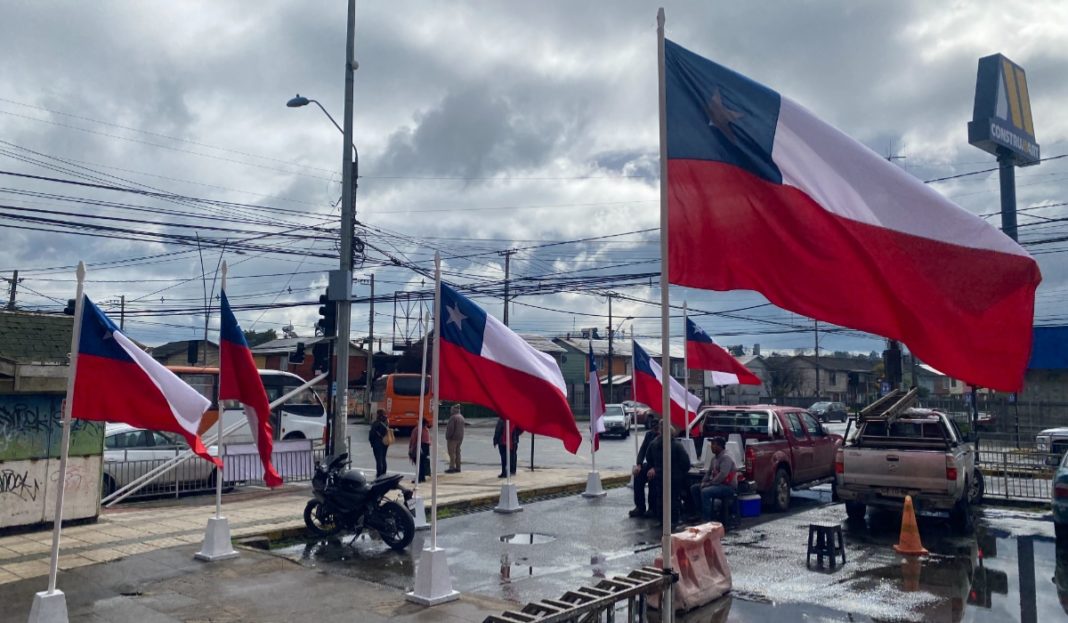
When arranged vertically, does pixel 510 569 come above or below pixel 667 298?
below

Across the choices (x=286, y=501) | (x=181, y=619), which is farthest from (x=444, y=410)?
(x=181, y=619)

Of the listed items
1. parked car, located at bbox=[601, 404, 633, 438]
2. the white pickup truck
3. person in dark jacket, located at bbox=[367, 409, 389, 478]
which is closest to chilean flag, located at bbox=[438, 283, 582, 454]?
the white pickup truck

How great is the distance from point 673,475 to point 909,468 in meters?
3.59

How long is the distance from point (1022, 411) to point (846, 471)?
1958 cm

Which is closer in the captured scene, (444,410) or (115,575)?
(115,575)

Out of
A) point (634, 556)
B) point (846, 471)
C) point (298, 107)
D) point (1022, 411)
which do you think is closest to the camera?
point (634, 556)

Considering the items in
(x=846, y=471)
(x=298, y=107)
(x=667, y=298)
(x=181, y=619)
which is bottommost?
(x=181, y=619)

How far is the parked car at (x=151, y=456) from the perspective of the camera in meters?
16.0

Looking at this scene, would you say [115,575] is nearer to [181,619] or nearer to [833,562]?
[181,619]

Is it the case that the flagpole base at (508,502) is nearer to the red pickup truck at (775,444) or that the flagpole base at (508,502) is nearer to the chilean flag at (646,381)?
the chilean flag at (646,381)

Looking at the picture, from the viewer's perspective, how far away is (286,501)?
15203 millimetres

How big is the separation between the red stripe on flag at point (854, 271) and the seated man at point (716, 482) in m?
7.85

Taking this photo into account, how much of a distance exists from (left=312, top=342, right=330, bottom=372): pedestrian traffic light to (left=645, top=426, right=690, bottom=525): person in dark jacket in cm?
740

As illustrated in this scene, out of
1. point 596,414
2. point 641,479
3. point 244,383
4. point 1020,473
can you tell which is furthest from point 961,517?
point 244,383
